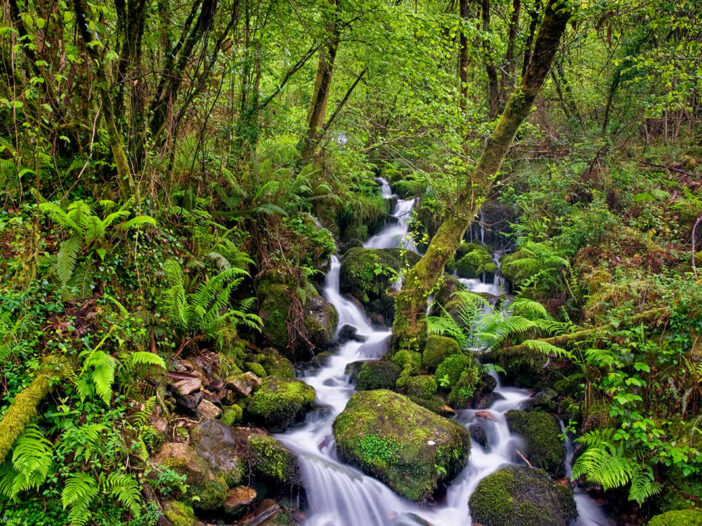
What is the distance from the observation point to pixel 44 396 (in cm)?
318

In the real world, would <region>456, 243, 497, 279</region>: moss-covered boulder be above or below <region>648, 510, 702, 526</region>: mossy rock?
above

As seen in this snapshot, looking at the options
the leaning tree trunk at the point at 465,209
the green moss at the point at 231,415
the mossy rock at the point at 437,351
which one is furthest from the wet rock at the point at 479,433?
the green moss at the point at 231,415

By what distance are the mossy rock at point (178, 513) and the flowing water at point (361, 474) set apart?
1.35 meters

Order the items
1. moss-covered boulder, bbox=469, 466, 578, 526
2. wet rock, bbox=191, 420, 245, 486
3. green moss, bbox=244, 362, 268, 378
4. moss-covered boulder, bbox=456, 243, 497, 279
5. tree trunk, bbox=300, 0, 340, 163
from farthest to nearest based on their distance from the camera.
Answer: moss-covered boulder, bbox=456, 243, 497, 279 → tree trunk, bbox=300, 0, 340, 163 → green moss, bbox=244, 362, 268, 378 → moss-covered boulder, bbox=469, 466, 578, 526 → wet rock, bbox=191, 420, 245, 486

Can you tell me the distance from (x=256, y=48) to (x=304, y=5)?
1.09 meters

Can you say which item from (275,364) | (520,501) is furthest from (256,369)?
(520,501)

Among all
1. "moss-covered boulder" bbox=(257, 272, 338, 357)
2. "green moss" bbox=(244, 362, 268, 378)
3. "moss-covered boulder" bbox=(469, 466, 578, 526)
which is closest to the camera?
"moss-covered boulder" bbox=(469, 466, 578, 526)

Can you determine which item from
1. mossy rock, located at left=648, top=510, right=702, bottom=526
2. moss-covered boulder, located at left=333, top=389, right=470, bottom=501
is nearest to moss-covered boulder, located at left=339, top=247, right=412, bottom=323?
moss-covered boulder, located at left=333, top=389, right=470, bottom=501

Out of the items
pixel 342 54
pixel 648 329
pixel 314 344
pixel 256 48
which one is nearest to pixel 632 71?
pixel 342 54

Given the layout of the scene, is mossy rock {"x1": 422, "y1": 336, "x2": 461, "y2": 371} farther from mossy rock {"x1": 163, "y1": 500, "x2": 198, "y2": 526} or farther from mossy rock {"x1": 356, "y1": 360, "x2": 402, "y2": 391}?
mossy rock {"x1": 163, "y1": 500, "x2": 198, "y2": 526}

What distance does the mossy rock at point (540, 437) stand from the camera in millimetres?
5168

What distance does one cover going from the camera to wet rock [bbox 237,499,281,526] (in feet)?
12.8

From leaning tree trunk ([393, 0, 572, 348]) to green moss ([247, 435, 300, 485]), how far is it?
313cm

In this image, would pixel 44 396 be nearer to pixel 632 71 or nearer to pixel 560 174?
pixel 560 174
